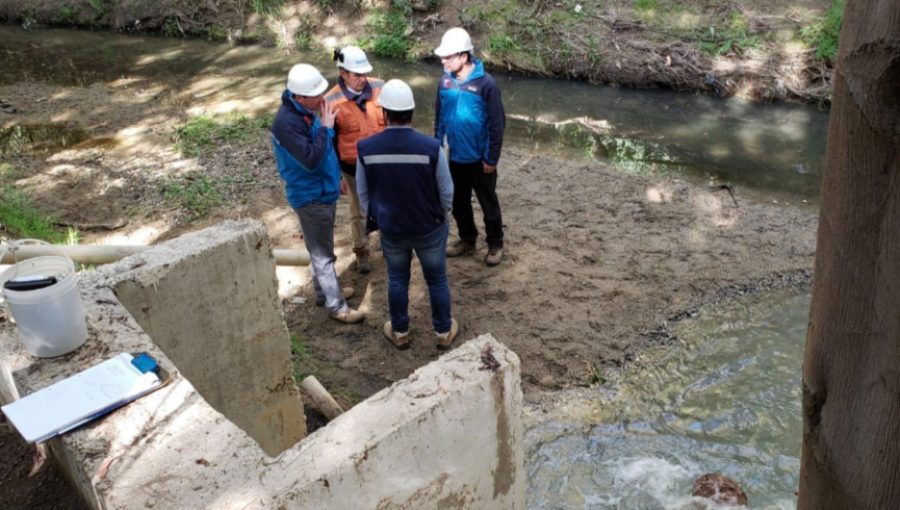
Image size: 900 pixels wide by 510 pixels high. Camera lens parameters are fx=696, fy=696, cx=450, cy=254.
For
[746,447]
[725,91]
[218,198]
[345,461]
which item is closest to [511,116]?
[725,91]

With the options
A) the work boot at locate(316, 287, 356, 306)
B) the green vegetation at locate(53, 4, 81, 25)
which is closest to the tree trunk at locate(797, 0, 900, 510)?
the work boot at locate(316, 287, 356, 306)

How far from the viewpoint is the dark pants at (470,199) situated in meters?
5.92

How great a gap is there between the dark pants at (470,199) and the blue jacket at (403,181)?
126cm

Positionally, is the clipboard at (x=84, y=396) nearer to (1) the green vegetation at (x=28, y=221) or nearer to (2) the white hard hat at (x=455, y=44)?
(2) the white hard hat at (x=455, y=44)

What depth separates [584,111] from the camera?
10.9 m

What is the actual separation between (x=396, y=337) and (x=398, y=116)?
1752 millimetres

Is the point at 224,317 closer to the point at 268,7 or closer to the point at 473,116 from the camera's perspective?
the point at 473,116

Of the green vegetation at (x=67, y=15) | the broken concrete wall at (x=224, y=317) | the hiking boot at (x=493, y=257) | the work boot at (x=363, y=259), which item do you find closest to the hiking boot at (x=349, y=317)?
the work boot at (x=363, y=259)

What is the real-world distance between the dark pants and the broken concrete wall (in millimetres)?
2464

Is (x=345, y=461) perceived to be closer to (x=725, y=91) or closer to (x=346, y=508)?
(x=346, y=508)

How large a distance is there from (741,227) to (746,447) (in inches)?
117

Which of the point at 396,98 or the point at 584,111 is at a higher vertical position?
the point at 396,98

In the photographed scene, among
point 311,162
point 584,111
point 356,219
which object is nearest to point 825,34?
point 584,111

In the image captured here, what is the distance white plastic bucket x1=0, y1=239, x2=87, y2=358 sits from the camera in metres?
2.59
